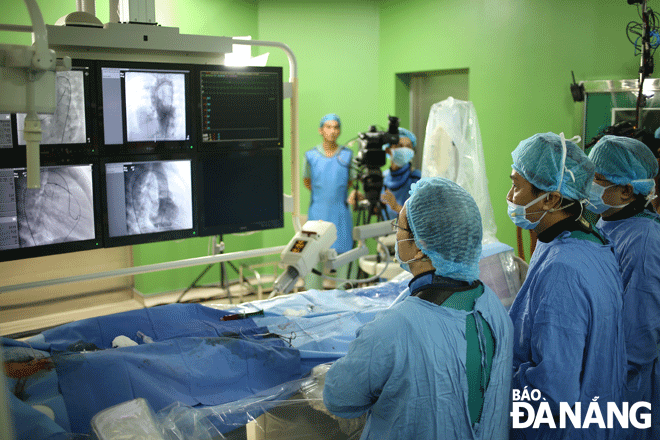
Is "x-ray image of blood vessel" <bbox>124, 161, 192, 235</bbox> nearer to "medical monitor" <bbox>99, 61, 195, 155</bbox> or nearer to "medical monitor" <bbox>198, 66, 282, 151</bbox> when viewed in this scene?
"medical monitor" <bbox>99, 61, 195, 155</bbox>

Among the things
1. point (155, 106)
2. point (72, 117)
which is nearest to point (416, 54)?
point (155, 106)

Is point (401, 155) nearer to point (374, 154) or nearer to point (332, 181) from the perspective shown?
point (374, 154)

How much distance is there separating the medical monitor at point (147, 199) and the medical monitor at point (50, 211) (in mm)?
69

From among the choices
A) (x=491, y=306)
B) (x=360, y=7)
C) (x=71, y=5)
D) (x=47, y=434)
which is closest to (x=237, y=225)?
(x=47, y=434)

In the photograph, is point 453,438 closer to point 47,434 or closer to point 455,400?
point 455,400

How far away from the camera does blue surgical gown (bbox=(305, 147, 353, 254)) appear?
4691 mm

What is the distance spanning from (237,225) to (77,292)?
256 centimetres

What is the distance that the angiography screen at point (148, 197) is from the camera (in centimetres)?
249

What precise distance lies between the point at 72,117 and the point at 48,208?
0.39 m

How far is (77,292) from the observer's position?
4691 mm

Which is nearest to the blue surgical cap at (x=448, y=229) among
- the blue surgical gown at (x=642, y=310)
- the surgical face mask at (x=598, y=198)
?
the blue surgical gown at (x=642, y=310)

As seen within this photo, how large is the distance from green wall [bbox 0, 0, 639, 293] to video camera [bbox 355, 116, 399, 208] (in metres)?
0.98

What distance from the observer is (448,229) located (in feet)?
4.17

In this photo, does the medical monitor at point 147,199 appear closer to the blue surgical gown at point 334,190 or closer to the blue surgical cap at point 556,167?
the blue surgical cap at point 556,167
